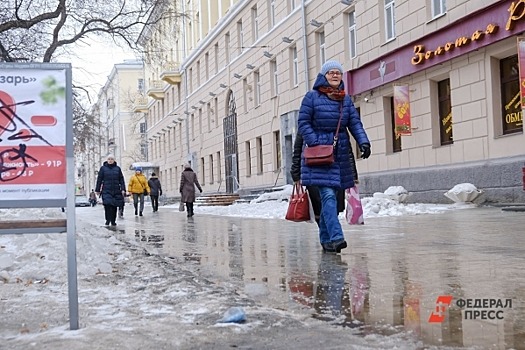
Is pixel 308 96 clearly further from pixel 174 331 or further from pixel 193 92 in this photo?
pixel 193 92

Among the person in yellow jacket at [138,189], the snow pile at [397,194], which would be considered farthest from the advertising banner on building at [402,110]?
the person in yellow jacket at [138,189]

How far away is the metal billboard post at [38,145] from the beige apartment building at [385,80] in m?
12.3

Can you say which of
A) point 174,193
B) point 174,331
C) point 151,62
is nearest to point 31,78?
point 174,331

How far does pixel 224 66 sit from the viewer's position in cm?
3788

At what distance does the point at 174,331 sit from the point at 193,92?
140ft

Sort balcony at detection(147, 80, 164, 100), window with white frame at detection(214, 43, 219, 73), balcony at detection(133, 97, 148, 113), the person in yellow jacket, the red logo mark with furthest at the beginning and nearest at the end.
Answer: balcony at detection(133, 97, 148, 113), balcony at detection(147, 80, 164, 100), window with white frame at detection(214, 43, 219, 73), the person in yellow jacket, the red logo mark

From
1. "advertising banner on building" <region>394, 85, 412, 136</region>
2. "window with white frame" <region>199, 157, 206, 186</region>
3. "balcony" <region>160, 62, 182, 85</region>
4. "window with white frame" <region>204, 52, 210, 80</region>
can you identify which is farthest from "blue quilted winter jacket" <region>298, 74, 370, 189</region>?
"balcony" <region>160, 62, 182, 85</region>

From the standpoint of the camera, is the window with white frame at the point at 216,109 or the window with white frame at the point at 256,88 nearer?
the window with white frame at the point at 256,88

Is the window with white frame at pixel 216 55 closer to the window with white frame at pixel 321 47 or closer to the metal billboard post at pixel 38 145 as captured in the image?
the window with white frame at pixel 321 47

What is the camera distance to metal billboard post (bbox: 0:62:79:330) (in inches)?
149

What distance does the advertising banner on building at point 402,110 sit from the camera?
18641 mm

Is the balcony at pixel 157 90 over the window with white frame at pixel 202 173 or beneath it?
over

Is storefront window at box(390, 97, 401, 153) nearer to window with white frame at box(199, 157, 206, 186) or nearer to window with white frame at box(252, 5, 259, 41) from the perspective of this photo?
window with white frame at box(252, 5, 259, 41)

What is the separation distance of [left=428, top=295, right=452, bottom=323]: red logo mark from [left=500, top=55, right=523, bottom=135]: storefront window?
11372mm
